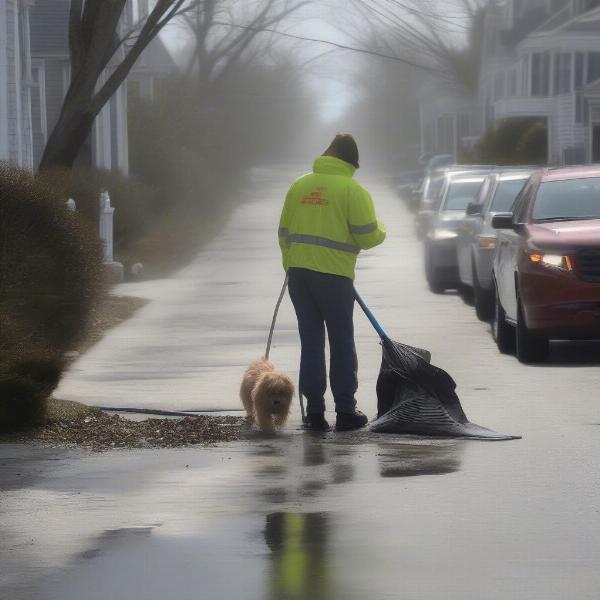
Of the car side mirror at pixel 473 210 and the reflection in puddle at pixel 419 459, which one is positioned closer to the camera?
the reflection in puddle at pixel 419 459

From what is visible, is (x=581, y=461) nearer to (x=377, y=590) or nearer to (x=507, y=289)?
(x=377, y=590)

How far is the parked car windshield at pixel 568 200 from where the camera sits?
1495cm

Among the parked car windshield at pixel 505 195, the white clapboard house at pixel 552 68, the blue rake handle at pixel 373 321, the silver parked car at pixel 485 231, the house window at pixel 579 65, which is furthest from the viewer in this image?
the house window at pixel 579 65

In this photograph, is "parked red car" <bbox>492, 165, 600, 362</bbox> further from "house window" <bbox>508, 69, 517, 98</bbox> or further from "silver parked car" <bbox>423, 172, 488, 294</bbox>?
"house window" <bbox>508, 69, 517, 98</bbox>

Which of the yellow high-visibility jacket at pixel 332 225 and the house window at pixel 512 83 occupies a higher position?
the house window at pixel 512 83

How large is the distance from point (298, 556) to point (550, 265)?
757cm

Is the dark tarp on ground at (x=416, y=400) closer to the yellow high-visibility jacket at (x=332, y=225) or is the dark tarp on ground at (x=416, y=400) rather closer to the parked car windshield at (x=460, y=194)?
the yellow high-visibility jacket at (x=332, y=225)

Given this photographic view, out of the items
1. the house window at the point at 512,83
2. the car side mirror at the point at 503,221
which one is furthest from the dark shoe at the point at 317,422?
the house window at the point at 512,83

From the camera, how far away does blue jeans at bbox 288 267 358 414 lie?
10.6 m

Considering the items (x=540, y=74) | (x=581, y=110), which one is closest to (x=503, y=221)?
(x=581, y=110)

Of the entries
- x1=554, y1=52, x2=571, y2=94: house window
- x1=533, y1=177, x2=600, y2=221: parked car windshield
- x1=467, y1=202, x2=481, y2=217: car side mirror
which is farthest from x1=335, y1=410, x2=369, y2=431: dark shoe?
x1=554, y1=52, x2=571, y2=94: house window

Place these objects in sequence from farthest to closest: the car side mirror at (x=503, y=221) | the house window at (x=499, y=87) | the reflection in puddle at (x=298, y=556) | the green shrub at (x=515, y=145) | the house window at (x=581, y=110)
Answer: the house window at (x=499, y=87)
the house window at (x=581, y=110)
the green shrub at (x=515, y=145)
the car side mirror at (x=503, y=221)
the reflection in puddle at (x=298, y=556)

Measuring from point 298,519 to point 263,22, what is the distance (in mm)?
63627

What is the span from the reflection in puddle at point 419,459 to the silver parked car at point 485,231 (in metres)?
8.63
